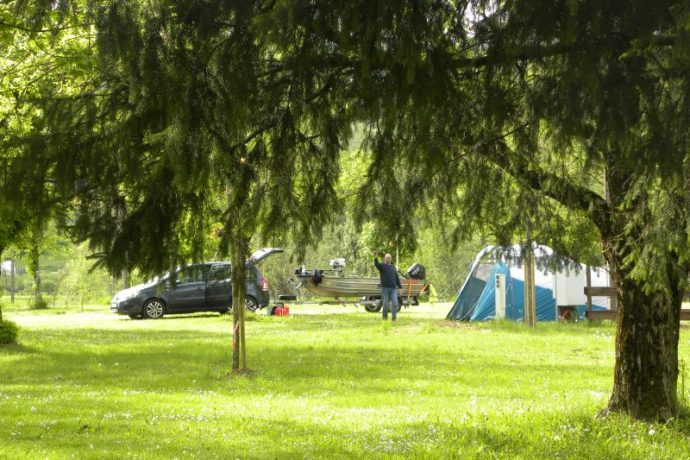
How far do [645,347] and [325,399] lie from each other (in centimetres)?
359

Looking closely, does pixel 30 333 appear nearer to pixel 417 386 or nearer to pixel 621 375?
pixel 417 386

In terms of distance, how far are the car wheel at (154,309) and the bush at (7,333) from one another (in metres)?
9.47

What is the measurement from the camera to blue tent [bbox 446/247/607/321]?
2250 cm

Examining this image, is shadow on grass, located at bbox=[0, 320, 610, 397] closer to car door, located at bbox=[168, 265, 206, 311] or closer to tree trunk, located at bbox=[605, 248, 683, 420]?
tree trunk, located at bbox=[605, 248, 683, 420]

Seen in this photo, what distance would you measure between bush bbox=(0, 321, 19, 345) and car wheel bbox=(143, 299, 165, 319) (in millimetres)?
9467

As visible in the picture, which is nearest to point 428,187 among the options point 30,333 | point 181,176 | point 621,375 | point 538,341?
point 621,375

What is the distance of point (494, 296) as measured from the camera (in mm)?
22438

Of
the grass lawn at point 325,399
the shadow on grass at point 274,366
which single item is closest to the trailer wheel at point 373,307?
the grass lawn at point 325,399

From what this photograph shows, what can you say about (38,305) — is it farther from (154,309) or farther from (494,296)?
(494,296)

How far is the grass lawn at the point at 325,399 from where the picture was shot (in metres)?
6.97

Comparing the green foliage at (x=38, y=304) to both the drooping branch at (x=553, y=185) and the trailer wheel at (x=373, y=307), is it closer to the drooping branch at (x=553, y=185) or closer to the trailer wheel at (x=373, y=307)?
the trailer wheel at (x=373, y=307)

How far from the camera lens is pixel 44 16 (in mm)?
4258

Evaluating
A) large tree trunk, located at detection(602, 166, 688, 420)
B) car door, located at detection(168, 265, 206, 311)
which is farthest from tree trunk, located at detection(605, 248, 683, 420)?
car door, located at detection(168, 265, 206, 311)

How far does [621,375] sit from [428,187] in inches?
92.5
